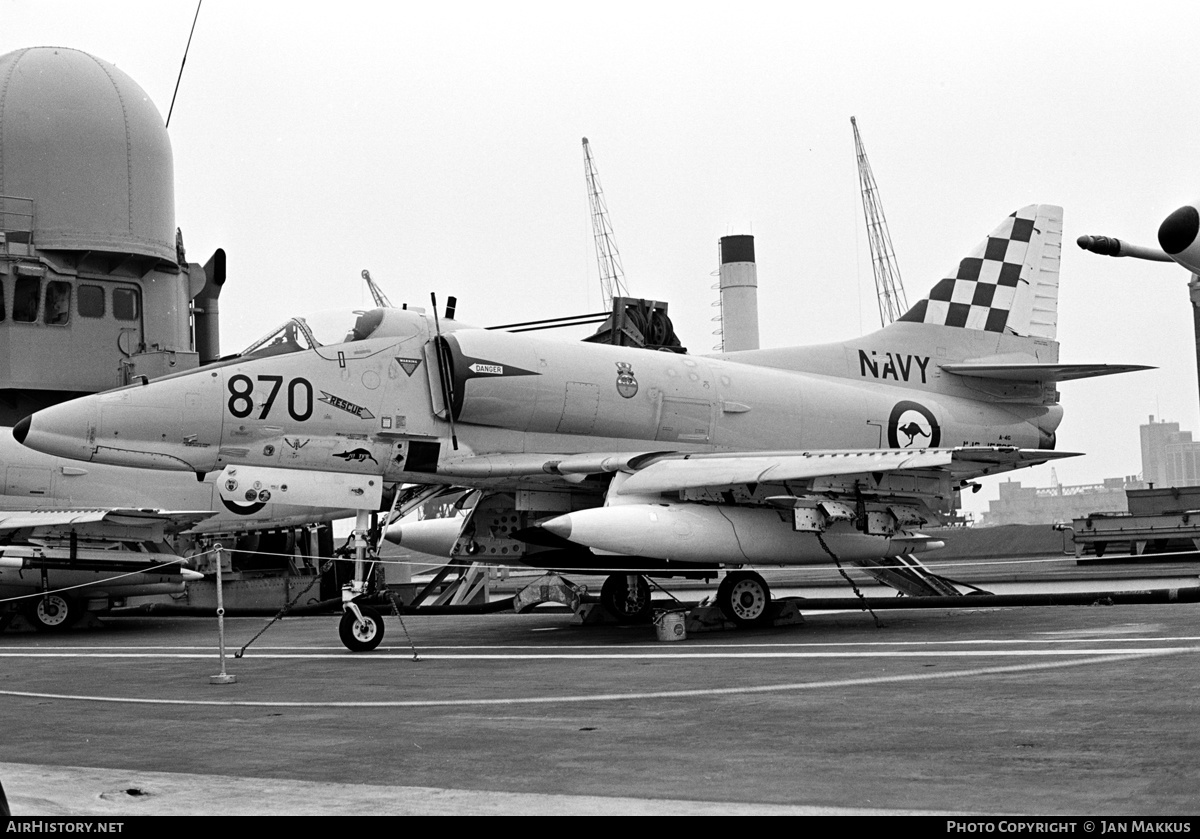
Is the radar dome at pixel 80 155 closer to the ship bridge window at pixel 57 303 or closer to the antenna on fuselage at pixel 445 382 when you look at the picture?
the ship bridge window at pixel 57 303

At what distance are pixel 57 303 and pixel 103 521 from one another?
9166mm

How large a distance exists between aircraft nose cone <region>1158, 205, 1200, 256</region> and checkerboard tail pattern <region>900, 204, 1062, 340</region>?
14207mm

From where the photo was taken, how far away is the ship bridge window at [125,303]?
26.9 m

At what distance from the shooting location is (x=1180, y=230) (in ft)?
12.8

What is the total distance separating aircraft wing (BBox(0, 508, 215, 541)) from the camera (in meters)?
18.1

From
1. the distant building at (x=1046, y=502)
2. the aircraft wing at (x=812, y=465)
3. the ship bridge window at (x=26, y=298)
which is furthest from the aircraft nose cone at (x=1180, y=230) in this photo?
the distant building at (x=1046, y=502)

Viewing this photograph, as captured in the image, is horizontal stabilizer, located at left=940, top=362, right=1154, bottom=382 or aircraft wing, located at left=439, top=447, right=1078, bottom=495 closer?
aircraft wing, located at left=439, top=447, right=1078, bottom=495

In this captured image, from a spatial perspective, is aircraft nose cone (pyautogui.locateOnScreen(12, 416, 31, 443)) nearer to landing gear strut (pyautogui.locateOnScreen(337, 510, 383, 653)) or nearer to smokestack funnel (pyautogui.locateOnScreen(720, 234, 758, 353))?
landing gear strut (pyautogui.locateOnScreen(337, 510, 383, 653))

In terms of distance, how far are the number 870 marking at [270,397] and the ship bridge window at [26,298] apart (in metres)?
14.1

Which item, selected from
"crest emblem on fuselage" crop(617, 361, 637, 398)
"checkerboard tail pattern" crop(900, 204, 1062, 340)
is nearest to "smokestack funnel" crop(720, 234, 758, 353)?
"checkerboard tail pattern" crop(900, 204, 1062, 340)

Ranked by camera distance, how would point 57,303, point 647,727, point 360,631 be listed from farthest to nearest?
point 57,303 → point 360,631 → point 647,727

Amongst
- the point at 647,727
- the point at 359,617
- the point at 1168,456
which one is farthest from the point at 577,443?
the point at 1168,456

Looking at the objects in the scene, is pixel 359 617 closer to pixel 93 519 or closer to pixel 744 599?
pixel 744 599

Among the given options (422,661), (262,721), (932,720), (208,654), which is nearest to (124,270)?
(208,654)
